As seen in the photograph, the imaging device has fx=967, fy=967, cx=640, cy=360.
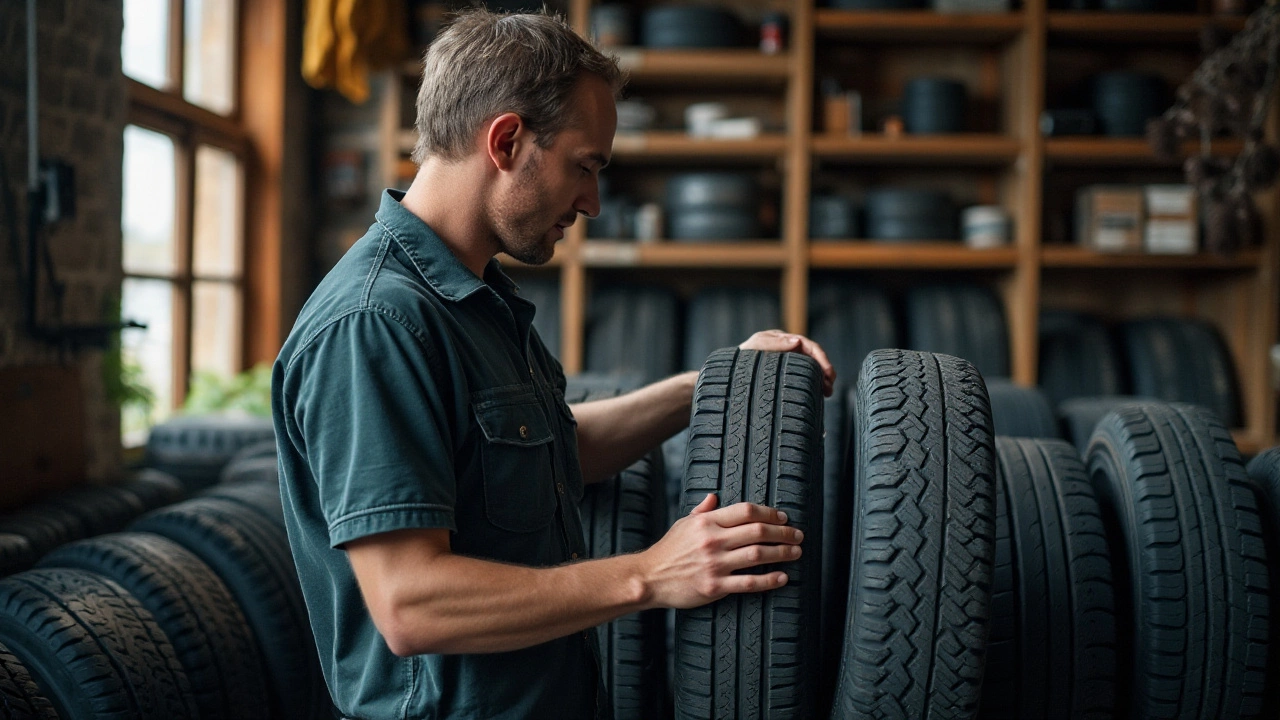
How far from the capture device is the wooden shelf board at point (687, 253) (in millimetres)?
4758

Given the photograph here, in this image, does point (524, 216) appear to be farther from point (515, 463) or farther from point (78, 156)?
point (78, 156)

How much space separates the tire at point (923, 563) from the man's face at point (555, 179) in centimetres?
64

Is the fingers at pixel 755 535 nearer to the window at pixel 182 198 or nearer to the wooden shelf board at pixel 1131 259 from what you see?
the window at pixel 182 198

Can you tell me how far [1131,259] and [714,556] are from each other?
4.11 metres

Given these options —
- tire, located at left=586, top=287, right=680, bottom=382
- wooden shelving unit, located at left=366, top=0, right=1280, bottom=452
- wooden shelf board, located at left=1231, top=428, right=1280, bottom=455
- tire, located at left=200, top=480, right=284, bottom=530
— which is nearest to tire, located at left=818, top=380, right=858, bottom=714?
tire, located at left=200, top=480, right=284, bottom=530

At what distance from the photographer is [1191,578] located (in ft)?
6.09

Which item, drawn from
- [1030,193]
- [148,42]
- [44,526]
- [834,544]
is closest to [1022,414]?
[834,544]

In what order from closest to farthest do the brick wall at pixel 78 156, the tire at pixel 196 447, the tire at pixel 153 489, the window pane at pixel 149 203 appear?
the brick wall at pixel 78 156 < the tire at pixel 153 489 < the tire at pixel 196 447 < the window pane at pixel 149 203

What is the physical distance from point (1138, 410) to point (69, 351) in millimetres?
2887

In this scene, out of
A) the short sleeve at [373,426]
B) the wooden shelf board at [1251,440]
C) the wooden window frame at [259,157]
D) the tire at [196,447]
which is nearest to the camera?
the short sleeve at [373,426]

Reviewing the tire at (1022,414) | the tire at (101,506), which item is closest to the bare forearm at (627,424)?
the tire at (101,506)

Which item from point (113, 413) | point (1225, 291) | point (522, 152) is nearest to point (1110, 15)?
point (1225, 291)

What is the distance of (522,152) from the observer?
1.53m

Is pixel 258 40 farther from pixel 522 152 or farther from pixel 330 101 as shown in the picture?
pixel 522 152
